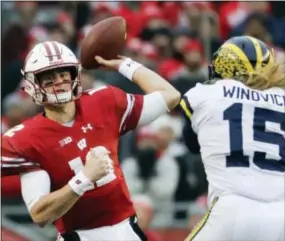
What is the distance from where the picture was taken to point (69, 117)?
19.1ft

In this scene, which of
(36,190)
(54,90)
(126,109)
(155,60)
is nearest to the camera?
(36,190)

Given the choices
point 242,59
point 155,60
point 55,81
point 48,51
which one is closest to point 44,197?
point 55,81

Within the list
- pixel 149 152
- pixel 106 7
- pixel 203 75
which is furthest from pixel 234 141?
pixel 106 7

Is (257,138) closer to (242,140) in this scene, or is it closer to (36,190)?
(242,140)

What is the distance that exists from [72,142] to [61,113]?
180mm

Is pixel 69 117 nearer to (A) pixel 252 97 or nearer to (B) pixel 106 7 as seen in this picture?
(A) pixel 252 97

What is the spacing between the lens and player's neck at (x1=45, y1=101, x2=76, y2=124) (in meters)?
5.80

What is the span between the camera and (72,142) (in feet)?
18.8

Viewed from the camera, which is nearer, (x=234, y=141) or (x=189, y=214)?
(x=234, y=141)

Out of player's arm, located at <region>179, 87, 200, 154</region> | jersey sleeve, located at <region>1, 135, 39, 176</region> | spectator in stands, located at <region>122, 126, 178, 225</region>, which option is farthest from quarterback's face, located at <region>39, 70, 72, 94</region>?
spectator in stands, located at <region>122, 126, 178, 225</region>

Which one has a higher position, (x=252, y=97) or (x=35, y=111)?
(x=252, y=97)

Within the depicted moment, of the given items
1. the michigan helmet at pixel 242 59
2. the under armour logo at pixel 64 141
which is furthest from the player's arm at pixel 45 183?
the michigan helmet at pixel 242 59

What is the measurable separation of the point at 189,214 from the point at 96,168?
374 centimetres

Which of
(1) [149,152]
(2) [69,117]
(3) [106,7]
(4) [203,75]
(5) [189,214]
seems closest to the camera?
(2) [69,117]
